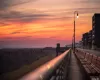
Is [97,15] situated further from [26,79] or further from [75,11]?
[26,79]

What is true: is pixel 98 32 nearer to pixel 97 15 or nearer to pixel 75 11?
pixel 97 15

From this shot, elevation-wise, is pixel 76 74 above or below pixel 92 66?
above

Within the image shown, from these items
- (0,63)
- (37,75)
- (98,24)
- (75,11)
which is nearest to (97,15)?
(98,24)

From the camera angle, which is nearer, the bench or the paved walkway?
the paved walkway

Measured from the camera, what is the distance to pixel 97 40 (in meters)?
199

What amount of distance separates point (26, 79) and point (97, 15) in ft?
658

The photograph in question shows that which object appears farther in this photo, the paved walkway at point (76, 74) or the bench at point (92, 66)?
the bench at point (92, 66)

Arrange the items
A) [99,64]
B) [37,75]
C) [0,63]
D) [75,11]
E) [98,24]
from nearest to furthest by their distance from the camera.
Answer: [37,75], [99,64], [75,11], [0,63], [98,24]

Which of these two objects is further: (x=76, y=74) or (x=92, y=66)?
(x=92, y=66)

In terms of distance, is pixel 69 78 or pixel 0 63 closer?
pixel 69 78

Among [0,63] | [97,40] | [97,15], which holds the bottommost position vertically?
[0,63]

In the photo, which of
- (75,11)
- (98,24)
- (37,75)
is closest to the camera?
(37,75)

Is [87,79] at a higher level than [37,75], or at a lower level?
lower

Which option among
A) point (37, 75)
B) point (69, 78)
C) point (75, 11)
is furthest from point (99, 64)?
point (75, 11)
